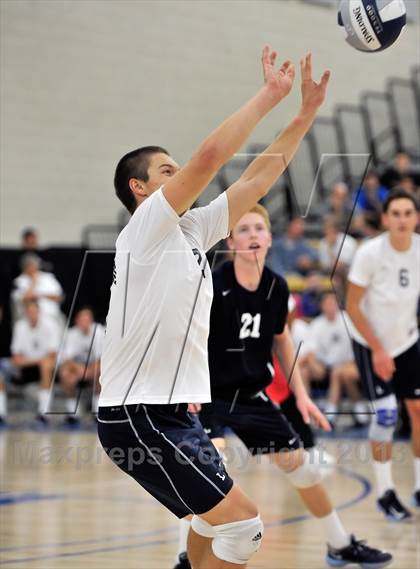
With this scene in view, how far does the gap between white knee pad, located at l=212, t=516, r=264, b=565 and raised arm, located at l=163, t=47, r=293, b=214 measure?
1.07 meters

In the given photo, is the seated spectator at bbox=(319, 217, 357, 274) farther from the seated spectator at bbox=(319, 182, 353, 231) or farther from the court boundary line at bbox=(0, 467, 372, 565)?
the court boundary line at bbox=(0, 467, 372, 565)

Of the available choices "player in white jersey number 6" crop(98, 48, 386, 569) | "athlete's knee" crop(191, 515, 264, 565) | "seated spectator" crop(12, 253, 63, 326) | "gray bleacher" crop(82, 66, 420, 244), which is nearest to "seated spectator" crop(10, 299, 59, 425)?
"seated spectator" crop(12, 253, 63, 326)

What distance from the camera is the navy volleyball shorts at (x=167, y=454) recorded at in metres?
3.47

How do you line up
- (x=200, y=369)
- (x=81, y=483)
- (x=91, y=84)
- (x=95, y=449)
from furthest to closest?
(x=95, y=449)
(x=81, y=483)
(x=91, y=84)
(x=200, y=369)

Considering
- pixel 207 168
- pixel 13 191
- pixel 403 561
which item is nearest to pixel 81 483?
pixel 403 561

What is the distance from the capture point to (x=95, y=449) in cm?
1037

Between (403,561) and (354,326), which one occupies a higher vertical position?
(354,326)

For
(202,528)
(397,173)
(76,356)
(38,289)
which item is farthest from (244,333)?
(397,173)

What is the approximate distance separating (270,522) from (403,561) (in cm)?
138

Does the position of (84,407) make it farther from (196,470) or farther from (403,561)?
(196,470)

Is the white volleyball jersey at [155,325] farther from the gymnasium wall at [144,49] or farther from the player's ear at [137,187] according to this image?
the gymnasium wall at [144,49]

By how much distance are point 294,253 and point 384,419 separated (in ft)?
23.9

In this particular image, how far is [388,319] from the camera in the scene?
6.74 m

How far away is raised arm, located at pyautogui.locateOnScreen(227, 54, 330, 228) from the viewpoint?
12.2ft
